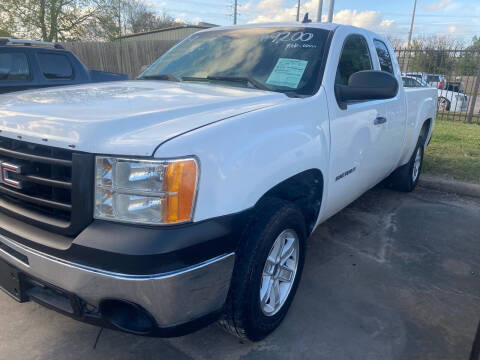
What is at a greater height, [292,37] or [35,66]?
[292,37]

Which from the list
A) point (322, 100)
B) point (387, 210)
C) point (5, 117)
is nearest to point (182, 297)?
point (5, 117)

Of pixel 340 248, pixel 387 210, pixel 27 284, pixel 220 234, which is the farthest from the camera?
pixel 387 210

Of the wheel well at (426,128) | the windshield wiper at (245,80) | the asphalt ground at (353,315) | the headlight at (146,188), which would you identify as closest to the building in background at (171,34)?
the wheel well at (426,128)

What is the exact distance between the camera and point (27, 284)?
6.22 ft

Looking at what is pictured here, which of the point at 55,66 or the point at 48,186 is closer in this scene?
the point at 48,186

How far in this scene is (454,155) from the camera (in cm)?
683

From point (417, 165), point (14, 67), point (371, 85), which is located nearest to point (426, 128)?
point (417, 165)

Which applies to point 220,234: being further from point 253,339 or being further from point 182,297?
point 253,339

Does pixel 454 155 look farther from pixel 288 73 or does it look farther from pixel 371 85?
pixel 288 73

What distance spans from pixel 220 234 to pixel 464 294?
87.8 inches

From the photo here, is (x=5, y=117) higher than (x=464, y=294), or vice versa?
(x=5, y=117)

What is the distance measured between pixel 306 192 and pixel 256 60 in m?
1.04

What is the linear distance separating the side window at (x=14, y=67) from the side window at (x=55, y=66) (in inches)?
11.2

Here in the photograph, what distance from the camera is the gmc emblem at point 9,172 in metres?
1.86
